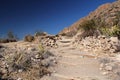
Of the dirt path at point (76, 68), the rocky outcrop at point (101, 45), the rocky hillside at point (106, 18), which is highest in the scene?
the rocky hillside at point (106, 18)

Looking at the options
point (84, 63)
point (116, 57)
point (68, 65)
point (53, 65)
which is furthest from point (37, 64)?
point (116, 57)

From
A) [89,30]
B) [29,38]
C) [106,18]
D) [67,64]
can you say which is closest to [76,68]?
[67,64]

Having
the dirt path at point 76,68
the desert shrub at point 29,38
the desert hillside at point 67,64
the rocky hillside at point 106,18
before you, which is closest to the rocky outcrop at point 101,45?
the desert hillside at point 67,64

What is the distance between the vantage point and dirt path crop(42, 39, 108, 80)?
7758 mm

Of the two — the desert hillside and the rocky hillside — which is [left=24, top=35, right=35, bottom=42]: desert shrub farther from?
the rocky hillside

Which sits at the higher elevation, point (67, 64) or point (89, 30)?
point (89, 30)

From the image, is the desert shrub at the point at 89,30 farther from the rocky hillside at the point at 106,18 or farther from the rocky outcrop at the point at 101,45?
the rocky outcrop at the point at 101,45

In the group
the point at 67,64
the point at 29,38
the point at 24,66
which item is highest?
the point at 29,38

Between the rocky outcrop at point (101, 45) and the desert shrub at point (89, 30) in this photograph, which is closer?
the rocky outcrop at point (101, 45)

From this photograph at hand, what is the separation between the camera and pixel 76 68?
883 cm

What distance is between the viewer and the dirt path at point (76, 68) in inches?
305

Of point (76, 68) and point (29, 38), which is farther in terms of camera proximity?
point (29, 38)

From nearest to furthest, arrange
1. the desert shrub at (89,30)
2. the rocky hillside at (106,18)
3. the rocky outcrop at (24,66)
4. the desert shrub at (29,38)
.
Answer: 1. the rocky outcrop at (24,66)
2. the desert shrub at (89,30)
3. the desert shrub at (29,38)
4. the rocky hillside at (106,18)

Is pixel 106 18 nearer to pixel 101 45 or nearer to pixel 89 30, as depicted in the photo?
pixel 89 30
